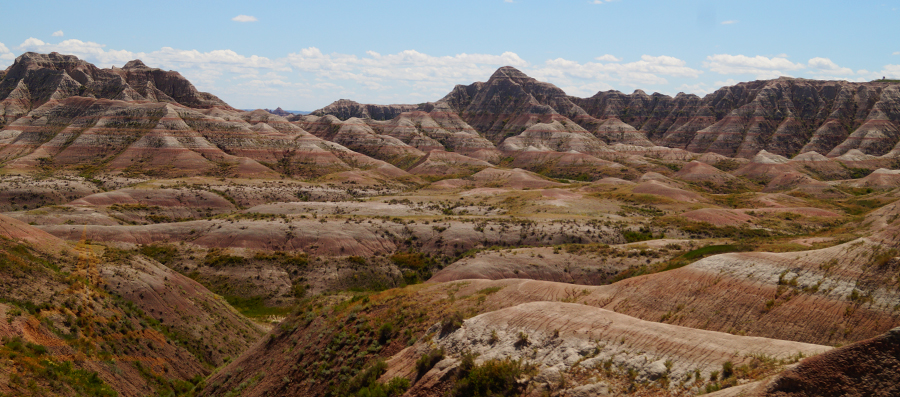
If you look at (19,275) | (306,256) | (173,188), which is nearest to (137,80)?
(173,188)

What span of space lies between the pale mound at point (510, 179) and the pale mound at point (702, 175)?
44638mm

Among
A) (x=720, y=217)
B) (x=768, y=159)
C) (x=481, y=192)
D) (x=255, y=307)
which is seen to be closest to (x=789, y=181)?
(x=768, y=159)

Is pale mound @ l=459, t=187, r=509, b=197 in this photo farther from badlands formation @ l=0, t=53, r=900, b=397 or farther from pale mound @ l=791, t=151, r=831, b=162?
pale mound @ l=791, t=151, r=831, b=162

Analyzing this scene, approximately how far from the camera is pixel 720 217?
77.5 metres

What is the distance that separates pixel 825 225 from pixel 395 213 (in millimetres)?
68137

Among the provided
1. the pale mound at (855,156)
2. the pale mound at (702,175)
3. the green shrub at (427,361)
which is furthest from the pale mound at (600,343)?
the pale mound at (855,156)

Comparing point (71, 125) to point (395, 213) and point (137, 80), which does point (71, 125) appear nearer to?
point (137, 80)

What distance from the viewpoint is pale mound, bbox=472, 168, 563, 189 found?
462 feet

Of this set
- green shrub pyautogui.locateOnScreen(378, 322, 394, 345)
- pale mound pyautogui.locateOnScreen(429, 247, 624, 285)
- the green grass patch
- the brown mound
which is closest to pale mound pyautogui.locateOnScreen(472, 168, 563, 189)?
the brown mound

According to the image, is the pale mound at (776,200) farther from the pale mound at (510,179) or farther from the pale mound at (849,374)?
the pale mound at (849,374)

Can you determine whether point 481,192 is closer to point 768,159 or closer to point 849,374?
point 849,374

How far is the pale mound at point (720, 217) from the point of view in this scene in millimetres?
75787

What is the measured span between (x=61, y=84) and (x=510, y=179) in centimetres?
15034

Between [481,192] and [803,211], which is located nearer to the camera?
[803,211]
